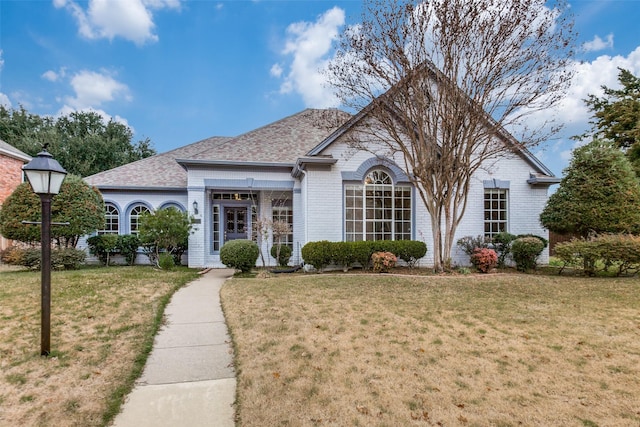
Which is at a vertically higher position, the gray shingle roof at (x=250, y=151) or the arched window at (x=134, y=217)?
the gray shingle roof at (x=250, y=151)

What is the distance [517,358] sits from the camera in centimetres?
436

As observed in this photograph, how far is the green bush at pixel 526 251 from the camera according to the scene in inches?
457

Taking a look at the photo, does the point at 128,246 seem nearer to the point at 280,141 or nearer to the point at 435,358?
the point at 280,141

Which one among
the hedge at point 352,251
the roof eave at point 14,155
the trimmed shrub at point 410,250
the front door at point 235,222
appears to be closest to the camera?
the hedge at point 352,251

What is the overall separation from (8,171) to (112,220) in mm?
7354

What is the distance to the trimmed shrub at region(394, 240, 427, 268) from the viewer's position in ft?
38.8

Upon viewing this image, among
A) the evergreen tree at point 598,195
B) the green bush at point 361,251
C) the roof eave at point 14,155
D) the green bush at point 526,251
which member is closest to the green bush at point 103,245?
the roof eave at point 14,155

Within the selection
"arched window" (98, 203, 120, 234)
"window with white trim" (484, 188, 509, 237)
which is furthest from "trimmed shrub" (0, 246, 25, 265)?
"window with white trim" (484, 188, 509, 237)

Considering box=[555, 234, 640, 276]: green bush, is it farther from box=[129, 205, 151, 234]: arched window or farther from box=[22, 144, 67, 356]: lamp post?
box=[129, 205, 151, 234]: arched window

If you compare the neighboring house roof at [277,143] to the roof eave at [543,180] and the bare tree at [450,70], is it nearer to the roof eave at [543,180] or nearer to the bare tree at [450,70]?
the bare tree at [450,70]

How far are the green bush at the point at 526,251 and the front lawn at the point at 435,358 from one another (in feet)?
12.1

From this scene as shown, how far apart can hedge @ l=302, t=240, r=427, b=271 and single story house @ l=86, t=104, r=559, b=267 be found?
2.63 ft

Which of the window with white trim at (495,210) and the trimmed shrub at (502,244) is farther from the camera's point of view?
the window with white trim at (495,210)

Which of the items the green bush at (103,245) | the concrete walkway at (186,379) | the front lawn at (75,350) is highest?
the green bush at (103,245)
